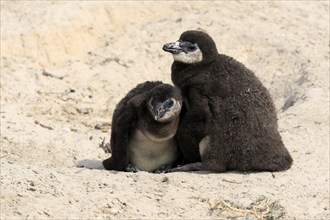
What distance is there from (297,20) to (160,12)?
239 centimetres

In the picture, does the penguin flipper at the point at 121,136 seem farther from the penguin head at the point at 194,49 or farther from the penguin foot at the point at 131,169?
the penguin head at the point at 194,49

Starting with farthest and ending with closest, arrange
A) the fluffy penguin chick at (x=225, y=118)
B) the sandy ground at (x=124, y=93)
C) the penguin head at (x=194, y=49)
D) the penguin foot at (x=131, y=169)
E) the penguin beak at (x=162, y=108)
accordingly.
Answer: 1. the penguin foot at (x=131, y=169)
2. the penguin head at (x=194, y=49)
3. the fluffy penguin chick at (x=225, y=118)
4. the penguin beak at (x=162, y=108)
5. the sandy ground at (x=124, y=93)

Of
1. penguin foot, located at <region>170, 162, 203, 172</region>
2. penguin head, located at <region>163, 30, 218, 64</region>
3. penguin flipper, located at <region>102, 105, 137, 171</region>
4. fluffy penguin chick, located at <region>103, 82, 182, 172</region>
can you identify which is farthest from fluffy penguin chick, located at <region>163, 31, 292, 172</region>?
penguin flipper, located at <region>102, 105, 137, 171</region>

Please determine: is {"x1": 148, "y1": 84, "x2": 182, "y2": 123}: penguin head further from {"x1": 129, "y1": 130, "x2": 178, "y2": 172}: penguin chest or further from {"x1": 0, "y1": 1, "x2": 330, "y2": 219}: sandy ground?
{"x1": 0, "y1": 1, "x2": 330, "y2": 219}: sandy ground

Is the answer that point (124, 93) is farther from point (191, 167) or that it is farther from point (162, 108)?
point (162, 108)

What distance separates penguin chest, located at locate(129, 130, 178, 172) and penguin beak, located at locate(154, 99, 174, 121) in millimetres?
473

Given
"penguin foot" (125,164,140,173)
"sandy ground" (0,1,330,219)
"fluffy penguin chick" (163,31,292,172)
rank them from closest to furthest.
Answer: "sandy ground" (0,1,330,219)
"fluffy penguin chick" (163,31,292,172)
"penguin foot" (125,164,140,173)

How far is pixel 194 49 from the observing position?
7.62m

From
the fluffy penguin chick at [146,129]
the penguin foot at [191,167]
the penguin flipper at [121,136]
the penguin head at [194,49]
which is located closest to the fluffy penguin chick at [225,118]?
the penguin head at [194,49]

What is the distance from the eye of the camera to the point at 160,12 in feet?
43.2

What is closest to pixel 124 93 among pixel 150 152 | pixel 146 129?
pixel 150 152

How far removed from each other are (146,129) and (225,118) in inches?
30.9

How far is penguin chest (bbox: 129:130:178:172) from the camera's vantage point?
767cm

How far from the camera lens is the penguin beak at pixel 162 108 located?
7.17m
